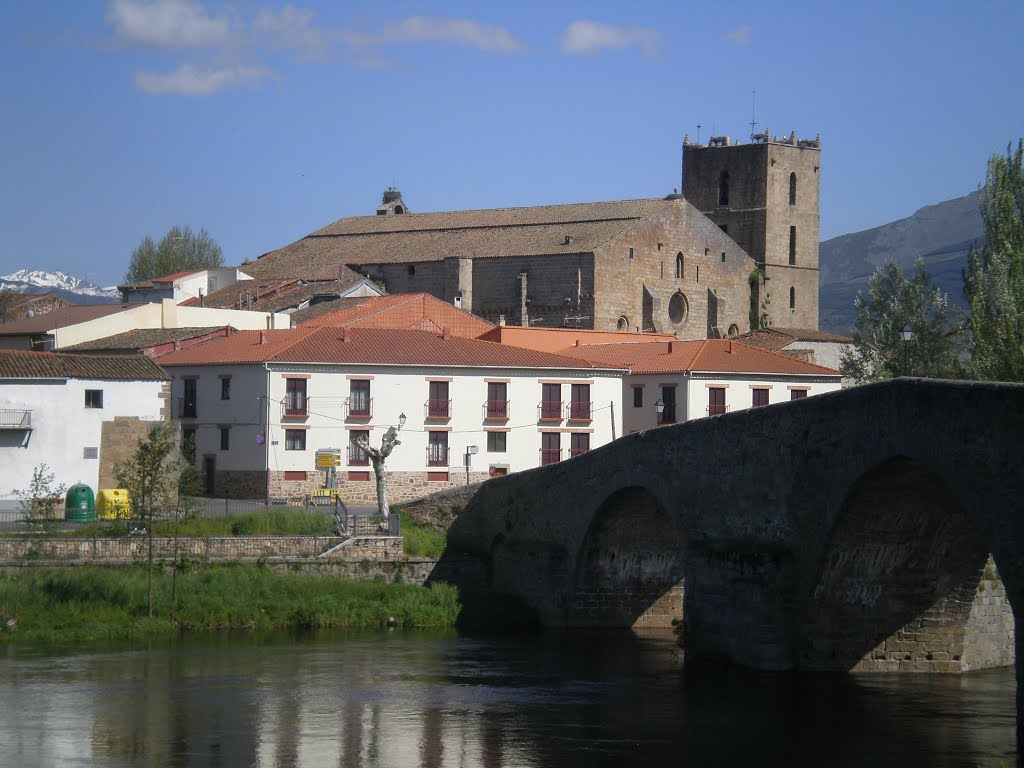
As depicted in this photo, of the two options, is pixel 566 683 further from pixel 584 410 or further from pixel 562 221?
pixel 562 221

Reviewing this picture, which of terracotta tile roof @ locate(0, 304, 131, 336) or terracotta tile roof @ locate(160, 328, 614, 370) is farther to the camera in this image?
terracotta tile roof @ locate(0, 304, 131, 336)

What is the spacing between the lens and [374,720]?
23.0m

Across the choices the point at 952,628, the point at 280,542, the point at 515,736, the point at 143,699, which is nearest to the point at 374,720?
the point at 515,736

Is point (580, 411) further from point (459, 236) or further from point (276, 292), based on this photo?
point (459, 236)

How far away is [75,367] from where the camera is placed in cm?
4034

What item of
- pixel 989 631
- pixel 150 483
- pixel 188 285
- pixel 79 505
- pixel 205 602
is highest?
pixel 188 285

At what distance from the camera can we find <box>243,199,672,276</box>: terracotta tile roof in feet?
229

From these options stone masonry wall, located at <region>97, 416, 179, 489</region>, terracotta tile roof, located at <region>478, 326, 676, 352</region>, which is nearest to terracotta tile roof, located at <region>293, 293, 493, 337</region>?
terracotta tile roof, located at <region>478, 326, 676, 352</region>

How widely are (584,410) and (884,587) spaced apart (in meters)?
23.4

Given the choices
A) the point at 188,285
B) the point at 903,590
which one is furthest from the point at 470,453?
the point at 188,285

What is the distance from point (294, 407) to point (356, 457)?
7.23ft

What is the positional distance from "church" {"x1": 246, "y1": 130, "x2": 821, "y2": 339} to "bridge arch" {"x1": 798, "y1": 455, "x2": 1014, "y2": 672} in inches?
1662

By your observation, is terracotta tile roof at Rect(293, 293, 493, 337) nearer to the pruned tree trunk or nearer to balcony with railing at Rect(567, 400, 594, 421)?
balcony with railing at Rect(567, 400, 594, 421)

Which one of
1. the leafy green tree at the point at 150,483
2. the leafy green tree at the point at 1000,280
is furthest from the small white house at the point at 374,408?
the leafy green tree at the point at 1000,280
